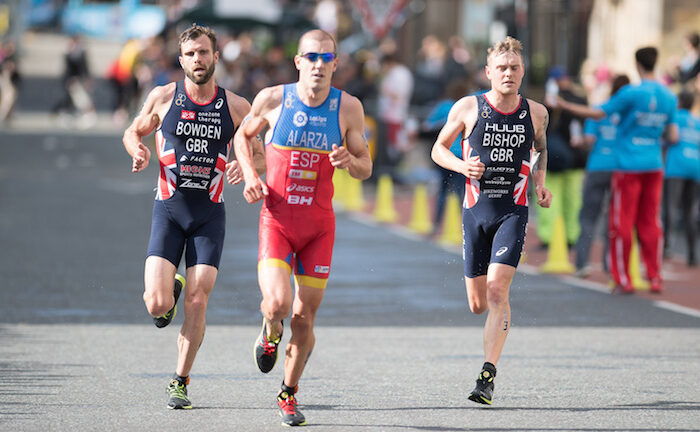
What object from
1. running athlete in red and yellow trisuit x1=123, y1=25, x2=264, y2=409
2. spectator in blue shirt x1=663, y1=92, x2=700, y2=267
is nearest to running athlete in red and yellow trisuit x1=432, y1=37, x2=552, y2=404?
running athlete in red and yellow trisuit x1=123, y1=25, x2=264, y2=409

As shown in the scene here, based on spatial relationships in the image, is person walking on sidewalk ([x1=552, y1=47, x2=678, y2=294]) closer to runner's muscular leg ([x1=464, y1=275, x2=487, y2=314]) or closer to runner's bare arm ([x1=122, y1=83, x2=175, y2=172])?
runner's muscular leg ([x1=464, y1=275, x2=487, y2=314])

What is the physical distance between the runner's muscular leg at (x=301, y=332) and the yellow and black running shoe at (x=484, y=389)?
3.41 feet

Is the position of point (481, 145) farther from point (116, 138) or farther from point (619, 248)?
point (116, 138)

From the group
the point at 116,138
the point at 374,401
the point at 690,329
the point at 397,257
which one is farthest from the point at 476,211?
the point at 116,138

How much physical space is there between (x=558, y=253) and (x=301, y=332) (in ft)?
26.3

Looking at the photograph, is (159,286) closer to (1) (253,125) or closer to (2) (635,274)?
(1) (253,125)

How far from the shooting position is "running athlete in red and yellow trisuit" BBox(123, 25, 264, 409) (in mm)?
7949

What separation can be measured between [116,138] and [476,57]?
39.2ft

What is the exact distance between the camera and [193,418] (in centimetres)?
764

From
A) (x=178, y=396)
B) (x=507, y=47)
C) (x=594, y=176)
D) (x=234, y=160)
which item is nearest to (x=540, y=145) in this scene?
(x=507, y=47)

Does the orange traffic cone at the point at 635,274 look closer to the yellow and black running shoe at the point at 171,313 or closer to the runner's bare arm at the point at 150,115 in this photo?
the yellow and black running shoe at the point at 171,313

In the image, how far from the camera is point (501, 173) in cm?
851

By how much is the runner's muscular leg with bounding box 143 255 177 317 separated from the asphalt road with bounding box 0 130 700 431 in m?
0.57

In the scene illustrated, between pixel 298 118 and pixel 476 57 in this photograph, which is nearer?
pixel 298 118
